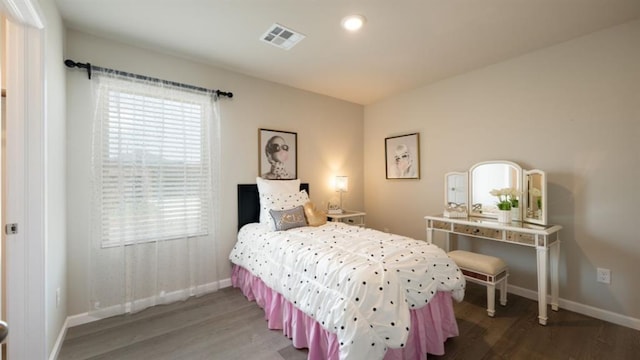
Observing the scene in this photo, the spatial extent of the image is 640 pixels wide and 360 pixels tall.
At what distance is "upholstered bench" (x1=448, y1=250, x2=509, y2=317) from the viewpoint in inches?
94.7

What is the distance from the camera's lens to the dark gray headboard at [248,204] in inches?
125

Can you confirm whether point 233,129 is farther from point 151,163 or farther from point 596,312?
point 596,312

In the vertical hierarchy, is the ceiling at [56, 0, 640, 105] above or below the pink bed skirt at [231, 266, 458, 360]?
above

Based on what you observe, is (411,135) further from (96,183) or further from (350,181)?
(96,183)

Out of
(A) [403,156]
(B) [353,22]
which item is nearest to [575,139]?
(A) [403,156]

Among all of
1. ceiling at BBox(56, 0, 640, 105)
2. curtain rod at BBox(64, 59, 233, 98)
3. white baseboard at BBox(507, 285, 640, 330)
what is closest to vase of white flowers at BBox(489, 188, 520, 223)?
white baseboard at BBox(507, 285, 640, 330)

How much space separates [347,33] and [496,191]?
7.10 feet

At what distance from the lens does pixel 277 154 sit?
3.51 metres

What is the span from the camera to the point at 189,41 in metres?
2.52

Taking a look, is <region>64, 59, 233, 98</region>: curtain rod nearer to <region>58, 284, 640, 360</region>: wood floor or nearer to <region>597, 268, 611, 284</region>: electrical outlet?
<region>58, 284, 640, 360</region>: wood floor

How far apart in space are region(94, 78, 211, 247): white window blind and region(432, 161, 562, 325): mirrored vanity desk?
2.74 metres

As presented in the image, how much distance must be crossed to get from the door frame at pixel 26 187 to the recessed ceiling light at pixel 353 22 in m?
2.01

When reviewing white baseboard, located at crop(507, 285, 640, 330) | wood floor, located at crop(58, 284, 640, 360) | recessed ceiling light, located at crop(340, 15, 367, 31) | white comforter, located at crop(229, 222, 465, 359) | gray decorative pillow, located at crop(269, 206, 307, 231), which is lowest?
wood floor, located at crop(58, 284, 640, 360)

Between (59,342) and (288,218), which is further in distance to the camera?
(288,218)
